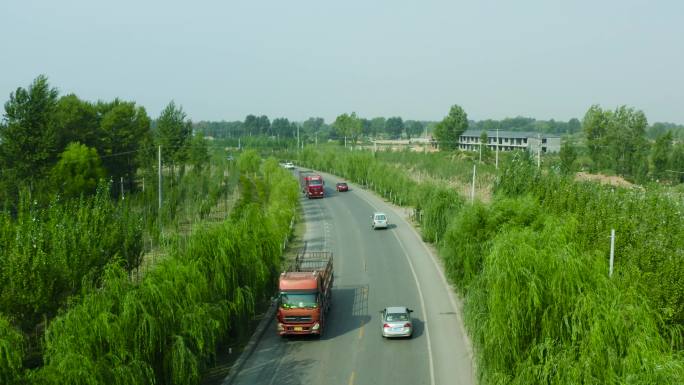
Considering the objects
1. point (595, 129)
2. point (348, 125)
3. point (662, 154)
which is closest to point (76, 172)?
point (662, 154)

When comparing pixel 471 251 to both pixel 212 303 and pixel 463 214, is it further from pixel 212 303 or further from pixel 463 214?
pixel 212 303

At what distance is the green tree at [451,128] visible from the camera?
12912cm

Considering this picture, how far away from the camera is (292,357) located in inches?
928

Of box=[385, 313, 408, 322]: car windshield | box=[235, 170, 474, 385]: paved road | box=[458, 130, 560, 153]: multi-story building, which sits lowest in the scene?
box=[235, 170, 474, 385]: paved road

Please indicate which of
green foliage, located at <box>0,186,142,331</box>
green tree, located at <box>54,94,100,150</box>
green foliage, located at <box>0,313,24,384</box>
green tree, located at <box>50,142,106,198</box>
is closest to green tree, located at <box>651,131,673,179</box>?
green tree, located at <box>50,142,106,198</box>

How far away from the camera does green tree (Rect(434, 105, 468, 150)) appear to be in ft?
424

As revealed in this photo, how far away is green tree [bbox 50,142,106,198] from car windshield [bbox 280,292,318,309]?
30.8 m

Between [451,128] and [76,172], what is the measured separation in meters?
93.5

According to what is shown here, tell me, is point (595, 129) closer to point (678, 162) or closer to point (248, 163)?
point (678, 162)

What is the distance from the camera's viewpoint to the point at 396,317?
2545 cm

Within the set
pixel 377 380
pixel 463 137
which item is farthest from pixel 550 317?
pixel 463 137

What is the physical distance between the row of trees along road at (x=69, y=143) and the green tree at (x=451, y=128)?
6965 centimetres

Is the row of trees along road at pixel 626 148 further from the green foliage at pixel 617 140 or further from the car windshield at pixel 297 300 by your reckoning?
the car windshield at pixel 297 300

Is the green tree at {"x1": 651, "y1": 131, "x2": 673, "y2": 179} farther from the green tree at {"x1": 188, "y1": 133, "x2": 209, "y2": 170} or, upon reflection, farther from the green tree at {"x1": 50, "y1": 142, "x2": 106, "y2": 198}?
the green tree at {"x1": 50, "y1": 142, "x2": 106, "y2": 198}
